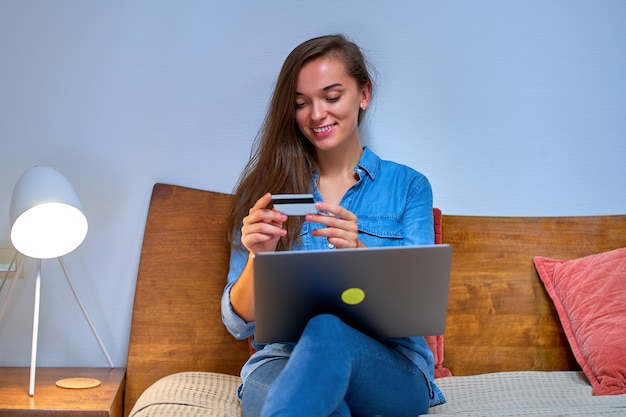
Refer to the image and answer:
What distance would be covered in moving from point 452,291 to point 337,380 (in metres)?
0.98

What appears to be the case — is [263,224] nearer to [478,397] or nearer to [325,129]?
[325,129]

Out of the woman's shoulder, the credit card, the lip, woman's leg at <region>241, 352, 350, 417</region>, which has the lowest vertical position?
woman's leg at <region>241, 352, 350, 417</region>

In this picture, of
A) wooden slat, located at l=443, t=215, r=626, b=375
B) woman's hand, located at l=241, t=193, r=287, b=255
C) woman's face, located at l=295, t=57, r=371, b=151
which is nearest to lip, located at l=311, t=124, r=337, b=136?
woman's face, located at l=295, t=57, r=371, b=151

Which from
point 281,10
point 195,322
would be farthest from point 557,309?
point 281,10

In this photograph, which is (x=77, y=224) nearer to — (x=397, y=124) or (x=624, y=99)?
(x=397, y=124)

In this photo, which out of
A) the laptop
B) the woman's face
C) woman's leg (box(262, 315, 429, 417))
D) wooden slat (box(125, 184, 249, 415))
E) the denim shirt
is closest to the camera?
woman's leg (box(262, 315, 429, 417))

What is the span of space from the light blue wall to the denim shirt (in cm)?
33

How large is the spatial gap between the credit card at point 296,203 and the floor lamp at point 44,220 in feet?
2.10

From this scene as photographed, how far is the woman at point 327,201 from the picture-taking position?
152cm

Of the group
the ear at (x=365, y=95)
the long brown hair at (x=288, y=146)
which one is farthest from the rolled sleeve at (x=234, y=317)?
the ear at (x=365, y=95)

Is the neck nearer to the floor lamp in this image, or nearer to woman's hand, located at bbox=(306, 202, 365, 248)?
woman's hand, located at bbox=(306, 202, 365, 248)

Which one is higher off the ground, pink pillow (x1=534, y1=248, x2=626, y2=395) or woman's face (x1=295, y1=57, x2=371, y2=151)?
woman's face (x1=295, y1=57, x2=371, y2=151)

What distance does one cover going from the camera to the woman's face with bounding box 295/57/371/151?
1.85m

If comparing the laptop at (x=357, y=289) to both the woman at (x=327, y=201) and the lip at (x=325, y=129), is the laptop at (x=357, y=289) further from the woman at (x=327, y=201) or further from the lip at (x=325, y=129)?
the lip at (x=325, y=129)
